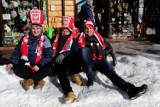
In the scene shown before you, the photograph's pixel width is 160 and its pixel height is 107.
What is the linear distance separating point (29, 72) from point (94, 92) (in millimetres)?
1239

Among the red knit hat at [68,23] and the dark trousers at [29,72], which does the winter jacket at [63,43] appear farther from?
the dark trousers at [29,72]

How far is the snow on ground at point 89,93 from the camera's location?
4801 mm

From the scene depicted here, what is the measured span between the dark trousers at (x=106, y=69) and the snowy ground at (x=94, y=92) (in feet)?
0.52

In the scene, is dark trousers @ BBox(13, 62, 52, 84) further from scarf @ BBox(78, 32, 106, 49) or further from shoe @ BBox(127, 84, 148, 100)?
shoe @ BBox(127, 84, 148, 100)

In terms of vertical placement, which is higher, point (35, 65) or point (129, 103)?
point (35, 65)

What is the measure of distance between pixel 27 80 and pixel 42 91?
330 mm

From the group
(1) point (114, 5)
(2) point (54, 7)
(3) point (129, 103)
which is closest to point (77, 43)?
(3) point (129, 103)

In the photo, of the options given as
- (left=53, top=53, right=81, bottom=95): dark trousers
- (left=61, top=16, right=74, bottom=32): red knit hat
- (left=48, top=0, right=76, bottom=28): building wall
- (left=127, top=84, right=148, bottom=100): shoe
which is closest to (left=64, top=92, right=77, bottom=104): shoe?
(left=53, top=53, right=81, bottom=95): dark trousers

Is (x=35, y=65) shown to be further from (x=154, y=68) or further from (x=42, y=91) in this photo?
(x=154, y=68)

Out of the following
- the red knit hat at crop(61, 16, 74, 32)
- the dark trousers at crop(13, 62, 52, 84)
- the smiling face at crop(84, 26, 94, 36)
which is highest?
the red knit hat at crop(61, 16, 74, 32)

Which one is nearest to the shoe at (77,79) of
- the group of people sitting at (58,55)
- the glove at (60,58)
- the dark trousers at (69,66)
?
the group of people sitting at (58,55)

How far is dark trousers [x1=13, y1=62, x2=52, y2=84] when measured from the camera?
206 inches

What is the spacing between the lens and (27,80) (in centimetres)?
521

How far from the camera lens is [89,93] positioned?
5051mm
